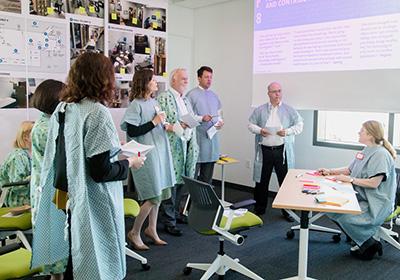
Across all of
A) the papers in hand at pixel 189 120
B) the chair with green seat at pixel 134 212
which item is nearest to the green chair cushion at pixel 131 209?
the chair with green seat at pixel 134 212

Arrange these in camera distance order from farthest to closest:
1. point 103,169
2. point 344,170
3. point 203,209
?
point 344,170
point 203,209
point 103,169

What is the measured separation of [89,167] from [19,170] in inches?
61.9

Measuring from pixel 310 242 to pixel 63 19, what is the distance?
10.9 ft

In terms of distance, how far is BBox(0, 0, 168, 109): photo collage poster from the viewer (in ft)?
11.9

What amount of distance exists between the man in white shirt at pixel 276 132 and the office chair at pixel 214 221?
155 cm

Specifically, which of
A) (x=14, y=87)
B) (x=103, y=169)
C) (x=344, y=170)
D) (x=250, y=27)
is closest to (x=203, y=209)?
(x=103, y=169)

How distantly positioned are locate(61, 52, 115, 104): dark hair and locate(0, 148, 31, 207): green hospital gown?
1.54m

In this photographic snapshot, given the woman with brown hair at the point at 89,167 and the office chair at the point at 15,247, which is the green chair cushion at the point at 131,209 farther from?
the woman with brown hair at the point at 89,167

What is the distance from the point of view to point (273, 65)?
448 centimetres

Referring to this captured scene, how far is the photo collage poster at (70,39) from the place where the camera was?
11.9ft

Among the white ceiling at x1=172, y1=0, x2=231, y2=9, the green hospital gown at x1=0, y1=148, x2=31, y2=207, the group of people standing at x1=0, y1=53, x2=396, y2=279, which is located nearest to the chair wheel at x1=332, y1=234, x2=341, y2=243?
the group of people standing at x1=0, y1=53, x2=396, y2=279

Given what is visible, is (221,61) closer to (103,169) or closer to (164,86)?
(164,86)

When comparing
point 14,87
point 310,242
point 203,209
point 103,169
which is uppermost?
point 14,87

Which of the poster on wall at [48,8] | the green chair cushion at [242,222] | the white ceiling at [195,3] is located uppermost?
the white ceiling at [195,3]
